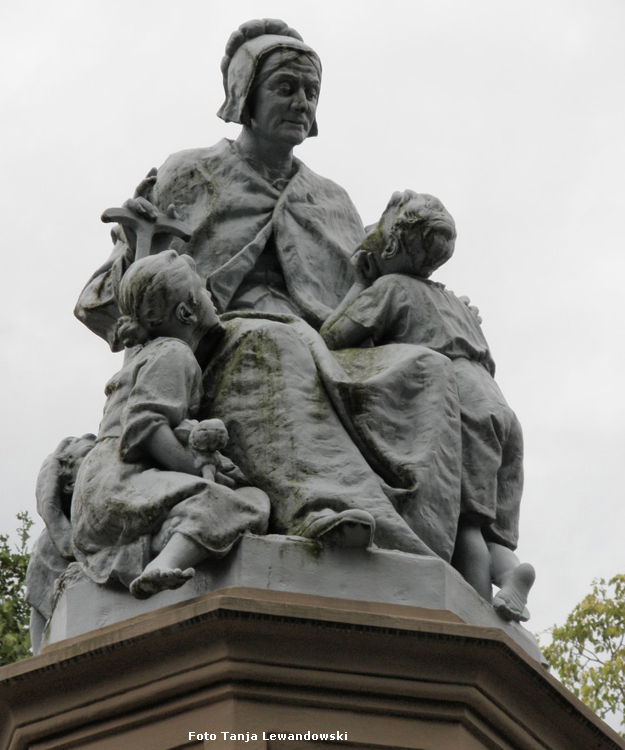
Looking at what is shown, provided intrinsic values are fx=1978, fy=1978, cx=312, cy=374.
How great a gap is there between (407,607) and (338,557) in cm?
34

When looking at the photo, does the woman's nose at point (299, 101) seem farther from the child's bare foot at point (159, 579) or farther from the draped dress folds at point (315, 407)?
the child's bare foot at point (159, 579)

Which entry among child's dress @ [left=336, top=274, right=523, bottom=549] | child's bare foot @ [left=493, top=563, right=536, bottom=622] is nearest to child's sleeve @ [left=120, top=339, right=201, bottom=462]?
child's dress @ [left=336, top=274, right=523, bottom=549]

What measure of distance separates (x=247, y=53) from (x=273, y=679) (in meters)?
3.42

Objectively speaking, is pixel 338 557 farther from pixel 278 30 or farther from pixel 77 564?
pixel 278 30

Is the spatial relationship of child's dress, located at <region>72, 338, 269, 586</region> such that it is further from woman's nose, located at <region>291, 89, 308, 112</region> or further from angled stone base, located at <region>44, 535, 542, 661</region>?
woman's nose, located at <region>291, 89, 308, 112</region>

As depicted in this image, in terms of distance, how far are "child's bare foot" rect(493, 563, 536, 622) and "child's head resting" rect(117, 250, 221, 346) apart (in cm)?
174

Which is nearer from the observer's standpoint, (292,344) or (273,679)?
(273,679)

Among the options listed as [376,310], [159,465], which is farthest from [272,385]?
[376,310]

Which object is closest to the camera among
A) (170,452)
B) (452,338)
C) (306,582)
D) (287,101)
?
(306,582)

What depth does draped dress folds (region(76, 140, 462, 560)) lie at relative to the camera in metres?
8.22

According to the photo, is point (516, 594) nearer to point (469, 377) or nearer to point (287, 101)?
point (469, 377)

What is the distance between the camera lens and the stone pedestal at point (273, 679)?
7531 millimetres

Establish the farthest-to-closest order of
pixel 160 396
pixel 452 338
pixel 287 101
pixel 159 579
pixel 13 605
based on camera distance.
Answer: pixel 13 605, pixel 287 101, pixel 452 338, pixel 160 396, pixel 159 579

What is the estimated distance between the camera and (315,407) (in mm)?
8453
